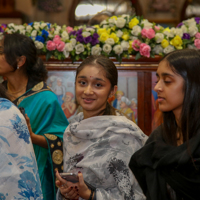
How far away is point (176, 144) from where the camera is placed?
1.64 metres

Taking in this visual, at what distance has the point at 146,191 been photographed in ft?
5.52

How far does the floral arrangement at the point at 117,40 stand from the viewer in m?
3.33

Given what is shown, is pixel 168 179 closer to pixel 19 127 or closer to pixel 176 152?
pixel 176 152

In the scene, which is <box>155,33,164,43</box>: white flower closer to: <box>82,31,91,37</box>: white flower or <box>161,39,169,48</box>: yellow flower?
<box>161,39,169,48</box>: yellow flower

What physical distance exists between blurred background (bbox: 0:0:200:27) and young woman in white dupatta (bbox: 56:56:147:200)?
627cm

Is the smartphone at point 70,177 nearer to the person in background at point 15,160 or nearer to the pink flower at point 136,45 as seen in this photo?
the person in background at point 15,160

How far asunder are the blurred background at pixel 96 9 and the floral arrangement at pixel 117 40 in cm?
484

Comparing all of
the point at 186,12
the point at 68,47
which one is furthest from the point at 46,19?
the point at 68,47

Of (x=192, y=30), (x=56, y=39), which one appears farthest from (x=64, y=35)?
(x=192, y=30)

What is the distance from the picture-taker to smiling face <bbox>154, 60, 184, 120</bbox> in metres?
1.59

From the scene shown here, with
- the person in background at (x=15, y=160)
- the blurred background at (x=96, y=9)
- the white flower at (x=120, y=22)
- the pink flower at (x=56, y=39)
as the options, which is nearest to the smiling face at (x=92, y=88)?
the person in background at (x=15, y=160)

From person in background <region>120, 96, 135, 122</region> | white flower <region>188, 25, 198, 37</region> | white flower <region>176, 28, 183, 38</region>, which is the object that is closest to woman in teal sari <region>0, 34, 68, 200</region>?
person in background <region>120, 96, 135, 122</region>

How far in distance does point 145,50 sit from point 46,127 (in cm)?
123

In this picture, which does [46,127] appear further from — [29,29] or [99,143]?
[29,29]
